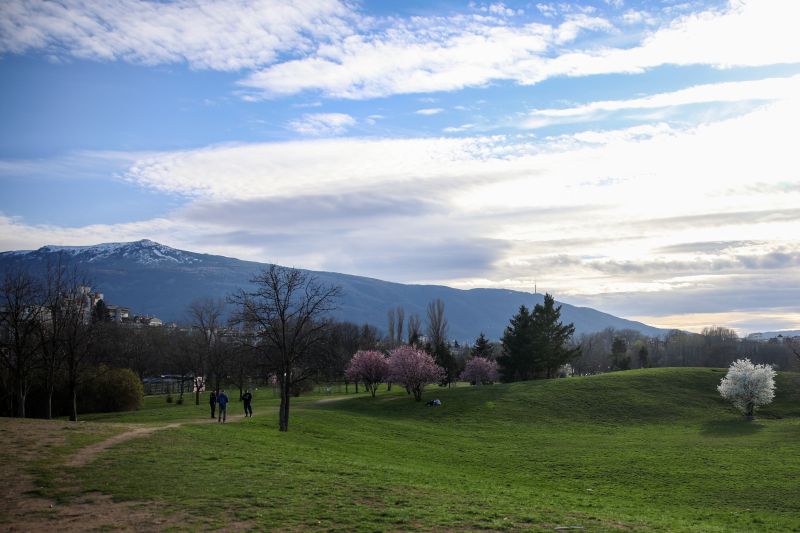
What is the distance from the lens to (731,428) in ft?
186

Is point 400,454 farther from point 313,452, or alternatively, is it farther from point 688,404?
point 688,404

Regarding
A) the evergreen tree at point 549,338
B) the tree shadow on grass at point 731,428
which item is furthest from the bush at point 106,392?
the tree shadow on grass at point 731,428

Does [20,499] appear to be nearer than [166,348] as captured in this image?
Yes

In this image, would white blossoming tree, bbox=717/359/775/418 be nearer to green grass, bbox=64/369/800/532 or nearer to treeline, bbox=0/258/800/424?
green grass, bbox=64/369/800/532

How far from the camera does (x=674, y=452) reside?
41750 mm

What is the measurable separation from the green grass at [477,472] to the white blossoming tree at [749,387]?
2163 millimetres

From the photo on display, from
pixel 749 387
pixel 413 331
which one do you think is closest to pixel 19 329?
pixel 749 387

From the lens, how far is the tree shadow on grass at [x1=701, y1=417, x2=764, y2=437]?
2099 inches

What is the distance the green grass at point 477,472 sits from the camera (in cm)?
1719

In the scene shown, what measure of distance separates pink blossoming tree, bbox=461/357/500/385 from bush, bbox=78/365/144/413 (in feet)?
186

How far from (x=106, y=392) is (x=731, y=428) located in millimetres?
64886

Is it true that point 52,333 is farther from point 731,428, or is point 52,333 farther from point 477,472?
point 731,428

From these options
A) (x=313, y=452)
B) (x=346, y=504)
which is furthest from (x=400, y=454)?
(x=346, y=504)

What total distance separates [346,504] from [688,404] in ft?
210
